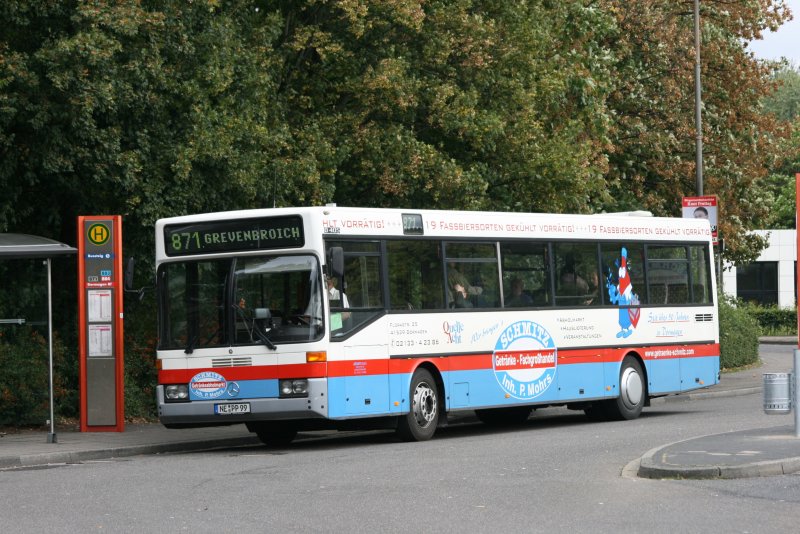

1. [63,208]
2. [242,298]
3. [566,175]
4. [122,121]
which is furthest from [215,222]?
[566,175]

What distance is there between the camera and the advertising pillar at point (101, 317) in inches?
826

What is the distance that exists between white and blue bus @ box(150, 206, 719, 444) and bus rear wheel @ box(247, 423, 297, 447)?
3 cm

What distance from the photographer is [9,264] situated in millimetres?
23984

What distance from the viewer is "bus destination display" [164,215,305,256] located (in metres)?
18.1

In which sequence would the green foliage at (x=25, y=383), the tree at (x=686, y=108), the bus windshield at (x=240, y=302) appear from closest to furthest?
the bus windshield at (x=240, y=302), the green foliage at (x=25, y=383), the tree at (x=686, y=108)

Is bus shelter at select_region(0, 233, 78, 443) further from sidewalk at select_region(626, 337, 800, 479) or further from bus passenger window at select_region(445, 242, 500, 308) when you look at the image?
sidewalk at select_region(626, 337, 800, 479)

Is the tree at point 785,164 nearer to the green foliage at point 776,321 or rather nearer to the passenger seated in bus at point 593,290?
the green foliage at point 776,321

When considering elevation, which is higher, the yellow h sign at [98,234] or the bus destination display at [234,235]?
the yellow h sign at [98,234]

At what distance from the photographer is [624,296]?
23.2 meters

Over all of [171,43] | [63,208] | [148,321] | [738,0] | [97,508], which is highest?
[738,0]

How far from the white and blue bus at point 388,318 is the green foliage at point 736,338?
47.7 ft

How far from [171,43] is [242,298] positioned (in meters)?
5.83

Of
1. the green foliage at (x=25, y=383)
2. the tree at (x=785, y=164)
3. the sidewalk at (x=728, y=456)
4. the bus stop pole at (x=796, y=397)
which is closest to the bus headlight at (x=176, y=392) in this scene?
the green foliage at (x=25, y=383)

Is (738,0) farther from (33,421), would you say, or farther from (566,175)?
(33,421)
